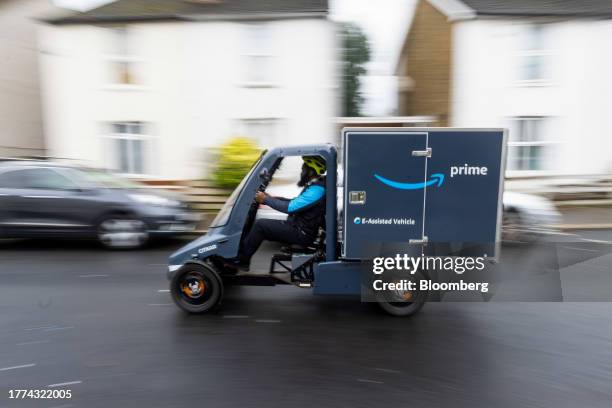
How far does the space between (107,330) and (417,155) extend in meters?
3.81

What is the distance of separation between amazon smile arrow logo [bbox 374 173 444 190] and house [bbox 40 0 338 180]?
1041cm

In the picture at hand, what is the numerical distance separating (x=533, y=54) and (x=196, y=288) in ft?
45.0

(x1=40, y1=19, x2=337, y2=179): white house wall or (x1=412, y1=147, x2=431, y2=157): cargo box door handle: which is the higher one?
(x1=40, y1=19, x2=337, y2=179): white house wall

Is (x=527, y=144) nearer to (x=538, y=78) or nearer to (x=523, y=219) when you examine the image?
(x=538, y=78)

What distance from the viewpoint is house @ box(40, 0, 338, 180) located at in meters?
15.2

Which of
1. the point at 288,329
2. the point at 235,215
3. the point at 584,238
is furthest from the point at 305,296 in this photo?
the point at 584,238

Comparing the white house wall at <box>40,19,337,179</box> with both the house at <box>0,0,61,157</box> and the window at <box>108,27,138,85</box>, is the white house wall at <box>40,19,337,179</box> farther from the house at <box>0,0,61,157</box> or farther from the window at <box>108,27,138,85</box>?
the house at <box>0,0,61,157</box>

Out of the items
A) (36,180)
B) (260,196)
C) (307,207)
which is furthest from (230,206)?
(36,180)

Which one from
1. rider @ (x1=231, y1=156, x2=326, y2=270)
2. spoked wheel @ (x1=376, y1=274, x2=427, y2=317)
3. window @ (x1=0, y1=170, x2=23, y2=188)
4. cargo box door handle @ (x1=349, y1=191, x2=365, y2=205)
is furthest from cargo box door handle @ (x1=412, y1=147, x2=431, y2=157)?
window @ (x1=0, y1=170, x2=23, y2=188)

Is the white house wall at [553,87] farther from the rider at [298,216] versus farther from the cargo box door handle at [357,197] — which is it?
the cargo box door handle at [357,197]

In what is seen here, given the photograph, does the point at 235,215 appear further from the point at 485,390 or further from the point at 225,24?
the point at 225,24

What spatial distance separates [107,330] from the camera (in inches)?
217

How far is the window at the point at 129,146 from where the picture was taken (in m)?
16.0

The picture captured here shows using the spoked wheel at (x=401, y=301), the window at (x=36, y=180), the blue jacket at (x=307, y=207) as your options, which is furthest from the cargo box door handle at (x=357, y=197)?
the window at (x=36, y=180)
